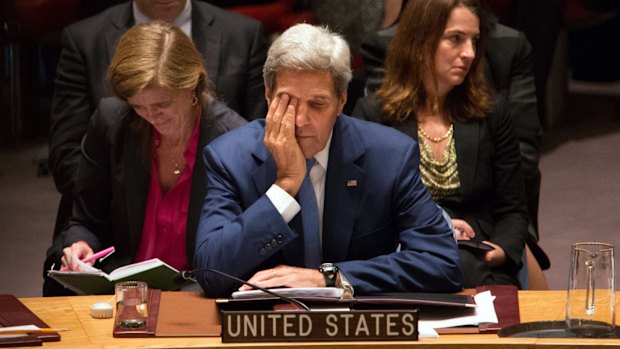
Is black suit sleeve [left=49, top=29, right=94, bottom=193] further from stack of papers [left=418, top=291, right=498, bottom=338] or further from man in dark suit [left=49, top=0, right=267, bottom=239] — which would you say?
stack of papers [left=418, top=291, right=498, bottom=338]

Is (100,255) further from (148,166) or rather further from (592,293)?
(592,293)

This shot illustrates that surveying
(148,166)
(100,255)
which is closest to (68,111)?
(148,166)

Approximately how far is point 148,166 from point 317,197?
0.74 metres

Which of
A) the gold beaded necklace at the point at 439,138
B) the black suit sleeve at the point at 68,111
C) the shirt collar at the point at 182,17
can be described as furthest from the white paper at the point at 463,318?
the shirt collar at the point at 182,17

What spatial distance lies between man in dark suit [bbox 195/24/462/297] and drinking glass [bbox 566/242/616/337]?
45cm

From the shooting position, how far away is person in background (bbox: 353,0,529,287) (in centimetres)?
411

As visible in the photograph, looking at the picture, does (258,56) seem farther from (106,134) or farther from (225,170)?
(225,170)

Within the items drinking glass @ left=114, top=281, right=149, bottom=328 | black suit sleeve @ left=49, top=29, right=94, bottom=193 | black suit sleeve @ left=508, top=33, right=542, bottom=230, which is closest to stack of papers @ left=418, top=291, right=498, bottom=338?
drinking glass @ left=114, top=281, right=149, bottom=328

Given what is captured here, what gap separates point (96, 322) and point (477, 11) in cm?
192

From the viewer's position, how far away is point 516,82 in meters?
4.71

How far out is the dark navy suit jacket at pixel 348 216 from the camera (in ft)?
10.1

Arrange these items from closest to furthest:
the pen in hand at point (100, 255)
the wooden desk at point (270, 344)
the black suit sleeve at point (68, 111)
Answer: the wooden desk at point (270, 344)
the pen in hand at point (100, 255)
the black suit sleeve at point (68, 111)

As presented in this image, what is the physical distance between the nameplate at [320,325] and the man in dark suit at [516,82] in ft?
6.72

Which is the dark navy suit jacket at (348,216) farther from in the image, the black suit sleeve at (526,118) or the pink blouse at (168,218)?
the black suit sleeve at (526,118)
